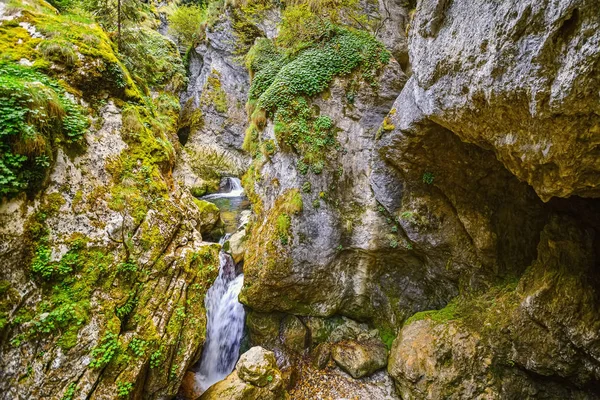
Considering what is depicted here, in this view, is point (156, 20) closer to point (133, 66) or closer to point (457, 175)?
point (133, 66)

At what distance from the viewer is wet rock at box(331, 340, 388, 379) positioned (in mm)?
6422

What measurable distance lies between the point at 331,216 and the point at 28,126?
611 cm

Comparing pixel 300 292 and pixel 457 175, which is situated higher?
pixel 457 175

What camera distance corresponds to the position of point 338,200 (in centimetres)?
736

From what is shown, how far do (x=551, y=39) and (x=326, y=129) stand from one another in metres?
5.39

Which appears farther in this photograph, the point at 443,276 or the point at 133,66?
the point at 133,66

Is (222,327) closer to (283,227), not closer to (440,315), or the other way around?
(283,227)

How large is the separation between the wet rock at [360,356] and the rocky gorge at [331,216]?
5 cm

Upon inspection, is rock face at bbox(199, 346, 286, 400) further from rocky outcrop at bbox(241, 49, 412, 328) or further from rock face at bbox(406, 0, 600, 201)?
rock face at bbox(406, 0, 600, 201)

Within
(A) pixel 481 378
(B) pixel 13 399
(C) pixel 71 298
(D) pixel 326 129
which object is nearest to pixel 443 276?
(A) pixel 481 378

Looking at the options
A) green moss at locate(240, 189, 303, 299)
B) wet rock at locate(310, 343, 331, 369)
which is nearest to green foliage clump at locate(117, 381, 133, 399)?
green moss at locate(240, 189, 303, 299)


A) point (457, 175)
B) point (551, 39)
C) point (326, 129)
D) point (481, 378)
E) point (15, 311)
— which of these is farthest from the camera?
point (326, 129)

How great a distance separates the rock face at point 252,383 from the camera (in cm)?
510

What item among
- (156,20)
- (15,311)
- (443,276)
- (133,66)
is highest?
(156,20)
